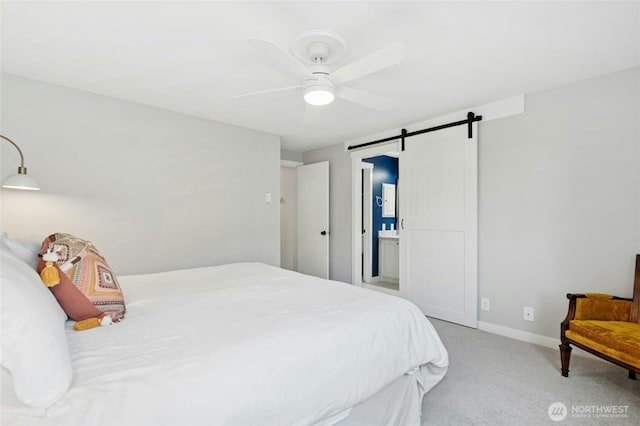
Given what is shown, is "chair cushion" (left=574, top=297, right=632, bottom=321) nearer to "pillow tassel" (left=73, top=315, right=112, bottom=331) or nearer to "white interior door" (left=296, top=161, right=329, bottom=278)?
"pillow tassel" (left=73, top=315, right=112, bottom=331)

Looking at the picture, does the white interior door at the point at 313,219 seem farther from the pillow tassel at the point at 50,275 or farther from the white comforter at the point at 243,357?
the pillow tassel at the point at 50,275

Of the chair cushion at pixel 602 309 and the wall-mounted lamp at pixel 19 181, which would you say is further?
the chair cushion at pixel 602 309

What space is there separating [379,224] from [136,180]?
400cm

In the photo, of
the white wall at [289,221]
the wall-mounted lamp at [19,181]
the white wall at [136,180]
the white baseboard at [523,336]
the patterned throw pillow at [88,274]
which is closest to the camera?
the patterned throw pillow at [88,274]

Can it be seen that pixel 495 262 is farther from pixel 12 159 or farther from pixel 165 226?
pixel 12 159

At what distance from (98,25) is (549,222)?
3.76 m

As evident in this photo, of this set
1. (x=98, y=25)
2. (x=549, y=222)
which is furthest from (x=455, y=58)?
(x=98, y=25)

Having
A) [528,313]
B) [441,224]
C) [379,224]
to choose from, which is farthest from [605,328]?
[379,224]

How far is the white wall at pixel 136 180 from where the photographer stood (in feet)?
8.39

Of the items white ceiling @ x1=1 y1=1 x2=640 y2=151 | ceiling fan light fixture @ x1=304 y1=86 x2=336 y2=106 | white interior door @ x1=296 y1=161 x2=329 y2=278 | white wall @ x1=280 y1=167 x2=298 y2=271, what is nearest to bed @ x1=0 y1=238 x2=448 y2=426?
ceiling fan light fixture @ x1=304 y1=86 x2=336 y2=106

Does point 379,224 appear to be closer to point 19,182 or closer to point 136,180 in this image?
point 136,180

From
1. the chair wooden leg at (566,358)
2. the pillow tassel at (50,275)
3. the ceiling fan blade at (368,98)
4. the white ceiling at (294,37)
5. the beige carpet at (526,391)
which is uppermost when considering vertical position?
the white ceiling at (294,37)

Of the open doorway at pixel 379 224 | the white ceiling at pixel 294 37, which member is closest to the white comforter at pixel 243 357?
the white ceiling at pixel 294 37

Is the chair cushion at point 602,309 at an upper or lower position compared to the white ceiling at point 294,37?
lower
